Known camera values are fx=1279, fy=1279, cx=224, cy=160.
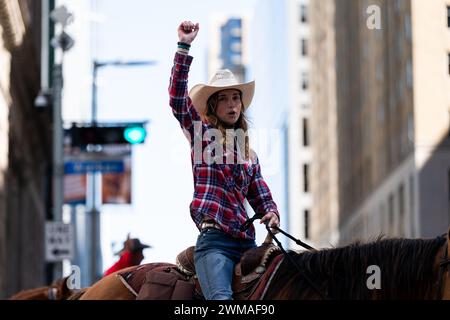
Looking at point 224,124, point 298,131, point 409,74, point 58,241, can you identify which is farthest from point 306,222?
point 224,124

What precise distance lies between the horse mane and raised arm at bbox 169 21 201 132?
3.48ft

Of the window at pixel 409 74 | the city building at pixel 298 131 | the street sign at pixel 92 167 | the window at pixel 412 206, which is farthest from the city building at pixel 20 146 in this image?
the city building at pixel 298 131

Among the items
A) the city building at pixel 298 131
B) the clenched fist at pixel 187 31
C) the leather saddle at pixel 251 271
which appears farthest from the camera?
the city building at pixel 298 131

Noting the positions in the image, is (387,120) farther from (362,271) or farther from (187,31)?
(362,271)

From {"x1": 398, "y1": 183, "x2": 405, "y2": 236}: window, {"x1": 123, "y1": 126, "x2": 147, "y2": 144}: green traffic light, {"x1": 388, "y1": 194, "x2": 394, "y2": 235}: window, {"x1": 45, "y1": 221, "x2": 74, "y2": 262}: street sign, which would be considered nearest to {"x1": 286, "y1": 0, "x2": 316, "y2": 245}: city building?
{"x1": 388, "y1": 194, "x2": 394, "y2": 235}: window

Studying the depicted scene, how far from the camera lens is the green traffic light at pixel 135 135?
22562mm

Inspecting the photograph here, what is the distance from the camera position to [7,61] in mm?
36469

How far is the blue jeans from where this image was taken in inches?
294

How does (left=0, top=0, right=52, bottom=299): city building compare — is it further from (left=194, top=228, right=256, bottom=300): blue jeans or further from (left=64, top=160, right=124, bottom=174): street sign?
(left=194, top=228, right=256, bottom=300): blue jeans

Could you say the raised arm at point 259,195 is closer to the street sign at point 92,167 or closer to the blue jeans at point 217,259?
the blue jeans at point 217,259

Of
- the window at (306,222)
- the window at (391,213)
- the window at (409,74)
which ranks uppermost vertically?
the window at (409,74)

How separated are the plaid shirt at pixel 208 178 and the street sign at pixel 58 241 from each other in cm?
1849

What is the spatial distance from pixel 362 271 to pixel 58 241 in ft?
63.7

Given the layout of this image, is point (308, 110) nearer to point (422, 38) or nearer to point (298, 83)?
point (298, 83)
